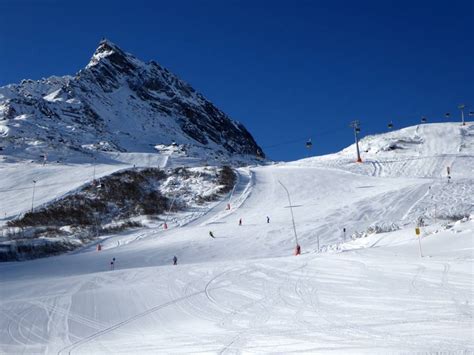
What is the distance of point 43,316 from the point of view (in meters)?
12.5

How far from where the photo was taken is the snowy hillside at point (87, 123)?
92.6m

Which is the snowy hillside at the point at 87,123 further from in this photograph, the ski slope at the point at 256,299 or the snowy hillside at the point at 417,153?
the ski slope at the point at 256,299

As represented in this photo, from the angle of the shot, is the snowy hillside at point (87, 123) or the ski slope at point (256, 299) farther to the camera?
the snowy hillside at point (87, 123)

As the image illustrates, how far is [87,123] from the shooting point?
139875mm

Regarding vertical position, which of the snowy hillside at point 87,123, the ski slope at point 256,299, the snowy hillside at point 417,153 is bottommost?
the ski slope at point 256,299

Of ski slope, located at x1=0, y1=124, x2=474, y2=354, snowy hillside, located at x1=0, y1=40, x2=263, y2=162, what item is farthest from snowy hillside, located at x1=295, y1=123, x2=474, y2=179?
snowy hillside, located at x1=0, y1=40, x2=263, y2=162

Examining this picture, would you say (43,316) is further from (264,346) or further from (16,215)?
(16,215)

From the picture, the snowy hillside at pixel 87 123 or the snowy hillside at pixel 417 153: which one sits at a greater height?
the snowy hillside at pixel 87 123

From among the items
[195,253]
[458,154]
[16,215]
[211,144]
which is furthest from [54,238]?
[211,144]

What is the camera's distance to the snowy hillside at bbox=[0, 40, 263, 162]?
92.6 m

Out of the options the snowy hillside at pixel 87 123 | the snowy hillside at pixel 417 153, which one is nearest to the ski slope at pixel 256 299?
the snowy hillside at pixel 417 153

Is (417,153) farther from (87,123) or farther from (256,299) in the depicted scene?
(87,123)

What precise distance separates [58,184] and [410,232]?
46829 mm

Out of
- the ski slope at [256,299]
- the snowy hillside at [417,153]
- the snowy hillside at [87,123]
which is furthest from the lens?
the snowy hillside at [87,123]
